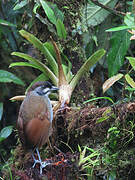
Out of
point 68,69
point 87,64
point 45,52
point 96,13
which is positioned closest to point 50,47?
point 45,52

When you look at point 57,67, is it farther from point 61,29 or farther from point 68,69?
point 61,29

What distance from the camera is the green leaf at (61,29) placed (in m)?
2.92

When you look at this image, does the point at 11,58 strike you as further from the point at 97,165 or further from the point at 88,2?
the point at 97,165

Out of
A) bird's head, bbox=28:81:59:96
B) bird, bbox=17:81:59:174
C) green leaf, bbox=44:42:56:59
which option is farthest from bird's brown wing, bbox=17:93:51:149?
green leaf, bbox=44:42:56:59

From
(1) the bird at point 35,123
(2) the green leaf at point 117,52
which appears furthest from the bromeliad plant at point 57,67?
(2) the green leaf at point 117,52

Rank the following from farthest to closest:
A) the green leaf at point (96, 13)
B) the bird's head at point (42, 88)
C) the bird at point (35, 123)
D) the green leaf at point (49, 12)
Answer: the green leaf at point (96, 13)
the green leaf at point (49, 12)
the bird's head at point (42, 88)
the bird at point (35, 123)

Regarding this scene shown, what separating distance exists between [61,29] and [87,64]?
0.49 meters

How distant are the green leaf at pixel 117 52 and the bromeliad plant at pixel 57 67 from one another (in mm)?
426

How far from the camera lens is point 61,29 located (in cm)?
298

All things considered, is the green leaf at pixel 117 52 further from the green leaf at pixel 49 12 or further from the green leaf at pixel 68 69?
the green leaf at pixel 49 12

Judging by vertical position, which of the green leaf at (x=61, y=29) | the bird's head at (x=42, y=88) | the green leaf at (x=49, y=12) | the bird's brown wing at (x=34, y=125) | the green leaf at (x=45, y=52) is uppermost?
the green leaf at (x=49, y=12)

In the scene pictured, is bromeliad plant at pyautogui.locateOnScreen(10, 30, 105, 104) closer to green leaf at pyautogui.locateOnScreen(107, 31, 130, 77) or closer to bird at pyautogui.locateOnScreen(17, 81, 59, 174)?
bird at pyautogui.locateOnScreen(17, 81, 59, 174)

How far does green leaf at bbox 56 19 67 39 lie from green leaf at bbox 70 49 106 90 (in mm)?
467

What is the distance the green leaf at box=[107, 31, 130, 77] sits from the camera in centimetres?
312
